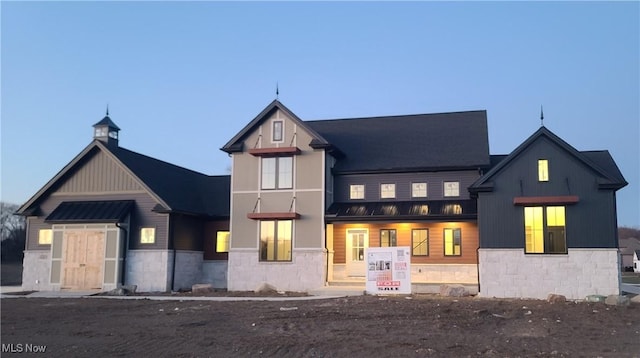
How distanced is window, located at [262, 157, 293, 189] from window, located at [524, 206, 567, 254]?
417 inches

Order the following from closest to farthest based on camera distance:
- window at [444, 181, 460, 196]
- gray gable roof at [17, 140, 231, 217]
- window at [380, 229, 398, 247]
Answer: window at [444, 181, 460, 196] < window at [380, 229, 398, 247] < gray gable roof at [17, 140, 231, 217]

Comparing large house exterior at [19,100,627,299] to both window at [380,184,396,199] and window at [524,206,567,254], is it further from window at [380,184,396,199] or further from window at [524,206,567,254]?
window at [524,206,567,254]

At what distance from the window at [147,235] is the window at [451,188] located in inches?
540

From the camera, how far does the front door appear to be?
2852 cm

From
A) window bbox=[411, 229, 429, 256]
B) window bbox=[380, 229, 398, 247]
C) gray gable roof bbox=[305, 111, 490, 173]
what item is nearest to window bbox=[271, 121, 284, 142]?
gray gable roof bbox=[305, 111, 490, 173]

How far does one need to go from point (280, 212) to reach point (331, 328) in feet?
43.2

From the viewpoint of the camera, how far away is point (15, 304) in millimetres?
22672

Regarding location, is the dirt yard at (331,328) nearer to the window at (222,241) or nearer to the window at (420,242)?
the window at (420,242)

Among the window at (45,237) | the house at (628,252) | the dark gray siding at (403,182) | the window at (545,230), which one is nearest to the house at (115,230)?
the window at (45,237)

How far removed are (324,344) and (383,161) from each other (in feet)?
56.5

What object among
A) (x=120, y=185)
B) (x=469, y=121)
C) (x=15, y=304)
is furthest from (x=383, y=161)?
(x=15, y=304)

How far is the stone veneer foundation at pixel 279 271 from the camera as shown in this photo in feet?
88.7

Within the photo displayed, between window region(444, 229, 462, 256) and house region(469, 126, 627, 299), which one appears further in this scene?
window region(444, 229, 462, 256)

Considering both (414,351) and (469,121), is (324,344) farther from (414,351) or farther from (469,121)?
(469,121)
